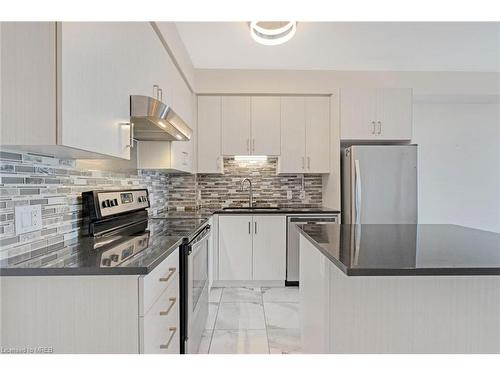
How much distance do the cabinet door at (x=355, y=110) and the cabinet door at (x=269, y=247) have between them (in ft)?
4.15

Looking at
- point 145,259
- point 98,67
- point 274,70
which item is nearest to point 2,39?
point 98,67

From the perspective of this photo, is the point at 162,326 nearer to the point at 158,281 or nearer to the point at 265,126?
the point at 158,281

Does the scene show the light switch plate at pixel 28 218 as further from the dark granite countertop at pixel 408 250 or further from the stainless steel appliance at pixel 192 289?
the dark granite countertop at pixel 408 250

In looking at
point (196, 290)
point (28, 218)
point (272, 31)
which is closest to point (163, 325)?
point (196, 290)

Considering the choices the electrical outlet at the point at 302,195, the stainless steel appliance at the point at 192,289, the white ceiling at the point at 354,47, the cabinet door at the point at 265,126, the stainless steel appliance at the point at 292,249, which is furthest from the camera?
the electrical outlet at the point at 302,195

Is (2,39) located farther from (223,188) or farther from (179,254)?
(223,188)

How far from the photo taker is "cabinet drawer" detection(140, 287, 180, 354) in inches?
44.9

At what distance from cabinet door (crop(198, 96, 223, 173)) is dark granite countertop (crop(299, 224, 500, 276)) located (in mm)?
2080

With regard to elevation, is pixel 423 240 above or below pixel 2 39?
below

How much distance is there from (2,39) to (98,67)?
1.05ft

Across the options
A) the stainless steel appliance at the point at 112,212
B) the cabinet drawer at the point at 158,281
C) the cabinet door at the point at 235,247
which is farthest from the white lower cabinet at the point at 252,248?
the cabinet drawer at the point at 158,281

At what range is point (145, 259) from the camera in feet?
3.90

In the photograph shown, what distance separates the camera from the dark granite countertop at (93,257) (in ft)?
3.46

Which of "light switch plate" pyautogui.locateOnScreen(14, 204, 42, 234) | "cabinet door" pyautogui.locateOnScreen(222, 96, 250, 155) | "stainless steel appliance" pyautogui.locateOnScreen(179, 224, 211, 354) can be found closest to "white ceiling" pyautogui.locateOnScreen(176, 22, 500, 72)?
"cabinet door" pyautogui.locateOnScreen(222, 96, 250, 155)
